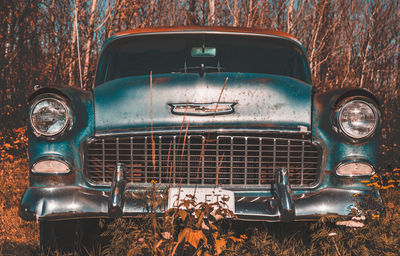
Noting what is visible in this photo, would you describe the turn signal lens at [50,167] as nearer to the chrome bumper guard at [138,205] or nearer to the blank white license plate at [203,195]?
the chrome bumper guard at [138,205]

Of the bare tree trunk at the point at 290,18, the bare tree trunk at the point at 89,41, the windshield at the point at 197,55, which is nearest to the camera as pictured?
the windshield at the point at 197,55

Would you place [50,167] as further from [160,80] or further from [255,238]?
[255,238]

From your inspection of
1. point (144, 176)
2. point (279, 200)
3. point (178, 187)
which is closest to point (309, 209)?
point (279, 200)

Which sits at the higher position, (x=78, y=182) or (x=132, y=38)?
(x=132, y=38)

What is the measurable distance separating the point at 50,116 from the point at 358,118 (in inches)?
70.4

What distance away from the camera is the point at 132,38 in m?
3.49

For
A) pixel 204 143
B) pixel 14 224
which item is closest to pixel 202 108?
pixel 204 143

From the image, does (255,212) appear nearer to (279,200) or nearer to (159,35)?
(279,200)

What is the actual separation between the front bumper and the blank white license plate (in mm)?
51

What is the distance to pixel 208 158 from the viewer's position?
2523 millimetres

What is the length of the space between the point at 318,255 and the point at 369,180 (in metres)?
0.60

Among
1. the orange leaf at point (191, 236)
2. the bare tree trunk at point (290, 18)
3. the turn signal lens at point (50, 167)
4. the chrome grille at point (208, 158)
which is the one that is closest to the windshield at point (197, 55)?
the chrome grille at point (208, 158)

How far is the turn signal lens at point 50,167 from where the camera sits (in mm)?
2535

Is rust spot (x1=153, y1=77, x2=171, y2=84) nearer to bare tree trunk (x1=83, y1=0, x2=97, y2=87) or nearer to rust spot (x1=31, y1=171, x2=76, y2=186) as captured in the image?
rust spot (x1=31, y1=171, x2=76, y2=186)
